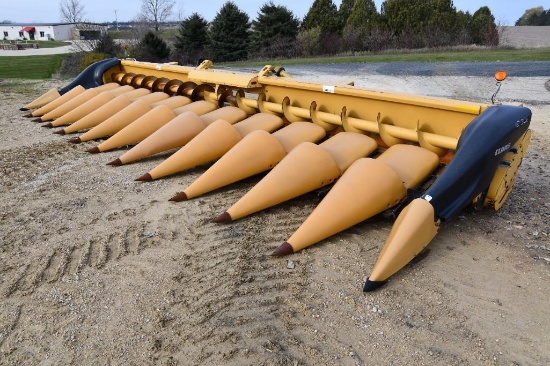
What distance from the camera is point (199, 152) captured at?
152 inches

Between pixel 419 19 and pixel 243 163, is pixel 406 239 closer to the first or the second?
pixel 243 163

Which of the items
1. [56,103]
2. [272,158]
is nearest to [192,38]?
[56,103]

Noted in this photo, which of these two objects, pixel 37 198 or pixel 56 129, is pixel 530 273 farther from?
pixel 56 129

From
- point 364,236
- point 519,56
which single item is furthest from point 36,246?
point 519,56

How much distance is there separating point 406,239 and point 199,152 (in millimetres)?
2096

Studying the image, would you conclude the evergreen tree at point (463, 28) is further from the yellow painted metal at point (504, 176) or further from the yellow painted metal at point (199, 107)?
the yellow painted metal at point (504, 176)

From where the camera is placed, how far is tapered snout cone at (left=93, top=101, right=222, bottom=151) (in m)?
4.69

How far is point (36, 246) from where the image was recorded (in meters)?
2.82

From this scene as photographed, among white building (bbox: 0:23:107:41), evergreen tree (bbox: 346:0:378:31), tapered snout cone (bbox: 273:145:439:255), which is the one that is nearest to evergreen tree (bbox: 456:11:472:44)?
evergreen tree (bbox: 346:0:378:31)

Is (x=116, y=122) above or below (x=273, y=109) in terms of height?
below

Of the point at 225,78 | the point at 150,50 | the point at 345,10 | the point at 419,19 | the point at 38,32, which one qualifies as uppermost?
the point at 38,32

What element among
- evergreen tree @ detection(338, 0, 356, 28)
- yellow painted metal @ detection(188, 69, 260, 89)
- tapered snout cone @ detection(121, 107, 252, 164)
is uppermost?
evergreen tree @ detection(338, 0, 356, 28)

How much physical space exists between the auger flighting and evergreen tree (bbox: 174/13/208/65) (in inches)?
657

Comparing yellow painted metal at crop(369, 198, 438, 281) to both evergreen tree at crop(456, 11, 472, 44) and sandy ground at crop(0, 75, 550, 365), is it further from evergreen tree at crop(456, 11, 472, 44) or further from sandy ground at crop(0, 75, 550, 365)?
evergreen tree at crop(456, 11, 472, 44)
